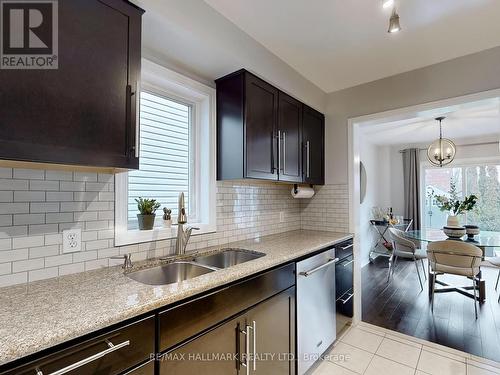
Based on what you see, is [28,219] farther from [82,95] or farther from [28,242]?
[82,95]

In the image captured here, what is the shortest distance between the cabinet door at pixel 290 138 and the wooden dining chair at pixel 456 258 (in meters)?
1.88

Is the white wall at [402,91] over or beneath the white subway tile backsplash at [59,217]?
over

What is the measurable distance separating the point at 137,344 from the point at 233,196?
1.45m

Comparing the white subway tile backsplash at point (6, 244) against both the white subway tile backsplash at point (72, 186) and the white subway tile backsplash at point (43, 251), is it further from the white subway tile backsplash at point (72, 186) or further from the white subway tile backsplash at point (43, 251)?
the white subway tile backsplash at point (72, 186)

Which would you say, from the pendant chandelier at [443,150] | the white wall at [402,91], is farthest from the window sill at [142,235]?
the pendant chandelier at [443,150]

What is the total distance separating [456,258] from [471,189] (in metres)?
3.15

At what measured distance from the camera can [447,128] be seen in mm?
4430

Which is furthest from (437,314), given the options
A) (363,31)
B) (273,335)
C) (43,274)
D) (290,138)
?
(43,274)

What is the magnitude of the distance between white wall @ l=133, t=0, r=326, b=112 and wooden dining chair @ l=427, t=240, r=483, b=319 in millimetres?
2504

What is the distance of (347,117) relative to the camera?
2766 millimetres

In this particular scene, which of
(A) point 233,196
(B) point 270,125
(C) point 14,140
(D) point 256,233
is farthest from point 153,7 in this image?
(D) point 256,233

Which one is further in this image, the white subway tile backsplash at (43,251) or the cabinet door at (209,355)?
the white subway tile backsplash at (43,251)

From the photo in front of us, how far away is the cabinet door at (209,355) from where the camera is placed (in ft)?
3.35

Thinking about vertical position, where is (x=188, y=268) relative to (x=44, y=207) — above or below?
below
